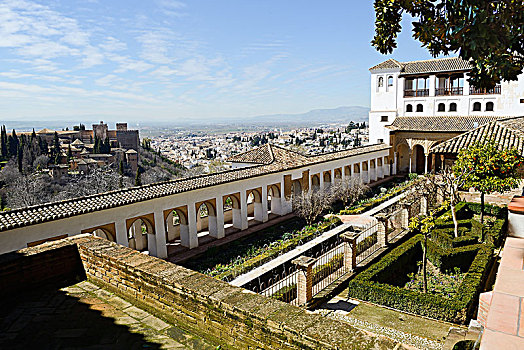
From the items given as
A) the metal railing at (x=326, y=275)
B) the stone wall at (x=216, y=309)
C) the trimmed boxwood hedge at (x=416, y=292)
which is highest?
the stone wall at (x=216, y=309)

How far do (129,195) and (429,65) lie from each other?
95.2ft

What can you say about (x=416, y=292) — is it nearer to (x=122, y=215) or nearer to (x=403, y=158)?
(x=122, y=215)

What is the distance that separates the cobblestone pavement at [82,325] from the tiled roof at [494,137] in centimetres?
1902

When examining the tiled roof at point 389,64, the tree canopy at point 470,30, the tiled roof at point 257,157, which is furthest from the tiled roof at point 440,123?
the tree canopy at point 470,30

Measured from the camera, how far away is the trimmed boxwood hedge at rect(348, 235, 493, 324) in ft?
26.1

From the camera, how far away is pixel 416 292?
8.49 metres

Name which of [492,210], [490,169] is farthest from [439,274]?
[492,210]

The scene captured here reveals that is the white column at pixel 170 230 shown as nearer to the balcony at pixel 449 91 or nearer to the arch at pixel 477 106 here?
the balcony at pixel 449 91

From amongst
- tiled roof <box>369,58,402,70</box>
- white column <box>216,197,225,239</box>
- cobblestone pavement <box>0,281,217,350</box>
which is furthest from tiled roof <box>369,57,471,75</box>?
cobblestone pavement <box>0,281,217,350</box>

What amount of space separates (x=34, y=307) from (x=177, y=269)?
1694 millimetres

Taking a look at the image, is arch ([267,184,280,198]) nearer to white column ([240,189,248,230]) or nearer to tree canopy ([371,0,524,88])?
white column ([240,189,248,230])

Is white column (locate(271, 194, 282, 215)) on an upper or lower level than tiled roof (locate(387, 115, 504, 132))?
lower

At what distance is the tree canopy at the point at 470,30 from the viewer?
14.8 ft

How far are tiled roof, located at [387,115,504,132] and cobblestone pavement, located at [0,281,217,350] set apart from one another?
30.3 meters
